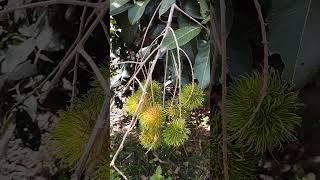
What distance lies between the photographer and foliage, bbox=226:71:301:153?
1.82 ft

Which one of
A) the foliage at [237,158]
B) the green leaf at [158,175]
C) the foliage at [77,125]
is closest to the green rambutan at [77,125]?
the foliage at [77,125]

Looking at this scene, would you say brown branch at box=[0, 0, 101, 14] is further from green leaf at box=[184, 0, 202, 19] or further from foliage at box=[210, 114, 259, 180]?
foliage at box=[210, 114, 259, 180]

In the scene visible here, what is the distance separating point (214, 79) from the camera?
2.03ft

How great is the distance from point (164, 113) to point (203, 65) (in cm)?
10

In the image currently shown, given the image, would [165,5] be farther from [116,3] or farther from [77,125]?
[77,125]

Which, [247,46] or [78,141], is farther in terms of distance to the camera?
[78,141]

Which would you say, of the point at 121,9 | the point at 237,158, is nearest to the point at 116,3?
the point at 121,9

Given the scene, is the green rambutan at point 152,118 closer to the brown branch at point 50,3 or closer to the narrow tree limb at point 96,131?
the narrow tree limb at point 96,131

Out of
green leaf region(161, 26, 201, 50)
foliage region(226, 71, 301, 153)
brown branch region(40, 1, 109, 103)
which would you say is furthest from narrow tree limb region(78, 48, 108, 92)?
foliage region(226, 71, 301, 153)

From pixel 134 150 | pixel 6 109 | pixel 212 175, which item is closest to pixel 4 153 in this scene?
pixel 6 109

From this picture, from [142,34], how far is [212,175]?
27 cm

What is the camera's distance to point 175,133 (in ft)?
2.39

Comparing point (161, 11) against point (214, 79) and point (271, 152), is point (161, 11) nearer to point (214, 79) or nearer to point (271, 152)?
point (214, 79)

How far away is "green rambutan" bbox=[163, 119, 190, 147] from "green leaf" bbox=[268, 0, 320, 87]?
24 centimetres
